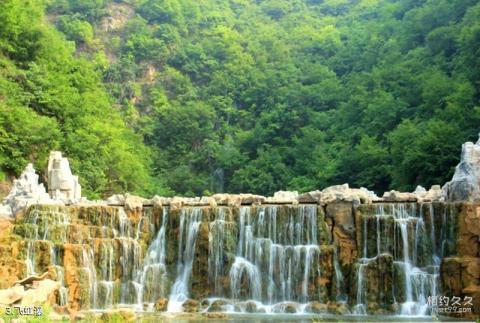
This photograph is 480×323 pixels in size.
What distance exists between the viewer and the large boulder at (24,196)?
80.8ft

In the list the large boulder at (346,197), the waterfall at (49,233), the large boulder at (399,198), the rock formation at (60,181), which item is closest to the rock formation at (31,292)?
the waterfall at (49,233)

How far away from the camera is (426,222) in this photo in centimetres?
2311

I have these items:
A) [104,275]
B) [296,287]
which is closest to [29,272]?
[104,275]

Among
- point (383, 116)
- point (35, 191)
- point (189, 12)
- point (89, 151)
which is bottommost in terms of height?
point (35, 191)

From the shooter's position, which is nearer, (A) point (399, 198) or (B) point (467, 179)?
(B) point (467, 179)

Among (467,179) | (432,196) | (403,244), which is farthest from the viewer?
(432,196)

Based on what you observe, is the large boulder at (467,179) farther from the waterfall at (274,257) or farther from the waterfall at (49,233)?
the waterfall at (49,233)

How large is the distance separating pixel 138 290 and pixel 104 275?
1274mm

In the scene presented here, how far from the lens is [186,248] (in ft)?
80.6

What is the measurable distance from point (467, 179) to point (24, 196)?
15.7m

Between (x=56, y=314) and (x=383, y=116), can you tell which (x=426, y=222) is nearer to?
(x=56, y=314)

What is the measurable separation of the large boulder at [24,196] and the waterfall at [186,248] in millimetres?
5183

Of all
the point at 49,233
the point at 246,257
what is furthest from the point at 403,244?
the point at 49,233

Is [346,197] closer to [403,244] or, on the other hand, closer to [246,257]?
[403,244]
